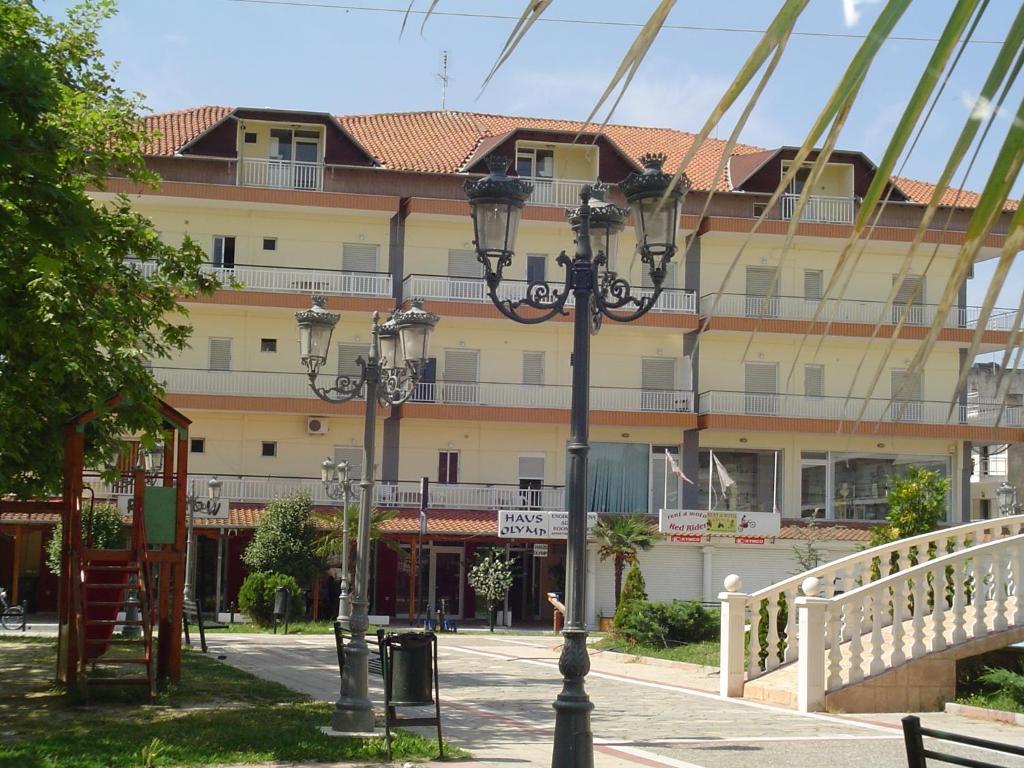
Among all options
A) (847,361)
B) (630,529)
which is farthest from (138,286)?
(847,361)

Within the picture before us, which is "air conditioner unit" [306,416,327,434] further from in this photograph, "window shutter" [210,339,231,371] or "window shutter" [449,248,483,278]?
"window shutter" [449,248,483,278]

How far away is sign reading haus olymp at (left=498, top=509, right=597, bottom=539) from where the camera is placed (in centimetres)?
4044

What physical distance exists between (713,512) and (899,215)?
11.8 m

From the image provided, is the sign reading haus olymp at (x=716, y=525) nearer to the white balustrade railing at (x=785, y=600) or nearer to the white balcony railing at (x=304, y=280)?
the white balcony railing at (x=304, y=280)

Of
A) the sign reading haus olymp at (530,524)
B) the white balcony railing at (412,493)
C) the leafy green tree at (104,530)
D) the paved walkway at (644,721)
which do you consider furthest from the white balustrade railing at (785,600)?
the white balcony railing at (412,493)

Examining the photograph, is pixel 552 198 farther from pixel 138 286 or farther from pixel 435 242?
pixel 138 286

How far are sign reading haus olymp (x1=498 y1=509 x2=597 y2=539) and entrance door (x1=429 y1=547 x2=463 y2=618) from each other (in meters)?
2.97

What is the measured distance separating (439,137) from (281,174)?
25.7 feet

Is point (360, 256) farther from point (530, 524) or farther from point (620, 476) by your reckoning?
point (620, 476)

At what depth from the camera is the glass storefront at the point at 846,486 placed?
45.4 m

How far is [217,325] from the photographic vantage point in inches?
1730

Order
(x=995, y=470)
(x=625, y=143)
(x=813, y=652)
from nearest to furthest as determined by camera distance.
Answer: (x=813, y=652), (x=625, y=143), (x=995, y=470)

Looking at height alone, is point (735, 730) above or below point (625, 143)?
below

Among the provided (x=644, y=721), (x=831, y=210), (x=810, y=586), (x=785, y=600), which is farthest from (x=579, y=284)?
(x=831, y=210)
